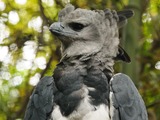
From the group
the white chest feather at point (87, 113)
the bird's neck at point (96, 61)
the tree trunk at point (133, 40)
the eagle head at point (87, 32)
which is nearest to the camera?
the white chest feather at point (87, 113)

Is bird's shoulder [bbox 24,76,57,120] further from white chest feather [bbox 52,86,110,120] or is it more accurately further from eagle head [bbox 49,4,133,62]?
eagle head [bbox 49,4,133,62]

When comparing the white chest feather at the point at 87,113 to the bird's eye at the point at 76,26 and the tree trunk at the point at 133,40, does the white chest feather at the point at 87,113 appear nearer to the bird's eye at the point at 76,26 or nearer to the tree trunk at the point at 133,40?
the bird's eye at the point at 76,26

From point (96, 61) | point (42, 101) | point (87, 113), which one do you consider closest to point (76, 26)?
point (96, 61)

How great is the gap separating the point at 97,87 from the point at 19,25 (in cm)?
190

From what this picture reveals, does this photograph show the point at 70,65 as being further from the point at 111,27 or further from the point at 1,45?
the point at 1,45

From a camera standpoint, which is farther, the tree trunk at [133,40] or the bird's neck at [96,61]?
the tree trunk at [133,40]

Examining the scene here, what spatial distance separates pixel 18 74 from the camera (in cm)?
549

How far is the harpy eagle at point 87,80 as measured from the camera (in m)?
3.53

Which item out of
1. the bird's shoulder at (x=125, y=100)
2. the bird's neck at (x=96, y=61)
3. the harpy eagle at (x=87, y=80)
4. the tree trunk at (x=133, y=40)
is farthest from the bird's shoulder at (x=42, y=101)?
the tree trunk at (x=133, y=40)

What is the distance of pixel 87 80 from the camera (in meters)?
3.69

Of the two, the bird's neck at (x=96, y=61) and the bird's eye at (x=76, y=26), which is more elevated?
the bird's eye at (x=76, y=26)

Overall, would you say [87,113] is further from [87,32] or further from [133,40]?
[133,40]

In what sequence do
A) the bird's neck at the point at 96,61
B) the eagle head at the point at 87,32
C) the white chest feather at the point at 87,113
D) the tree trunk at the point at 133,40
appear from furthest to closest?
the tree trunk at the point at 133,40 → the eagle head at the point at 87,32 → the bird's neck at the point at 96,61 → the white chest feather at the point at 87,113

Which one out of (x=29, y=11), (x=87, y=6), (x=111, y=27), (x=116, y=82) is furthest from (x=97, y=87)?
(x=29, y=11)
